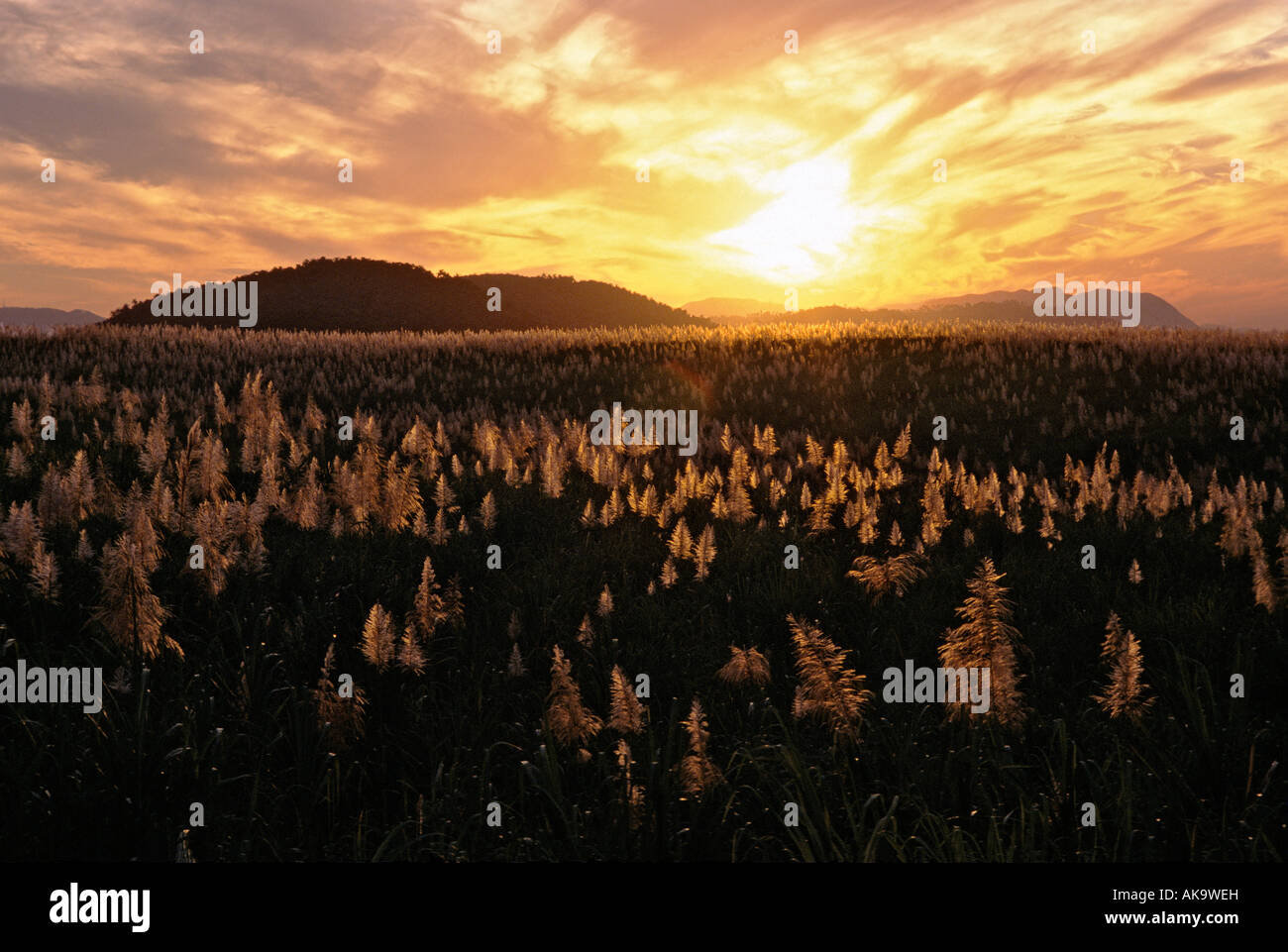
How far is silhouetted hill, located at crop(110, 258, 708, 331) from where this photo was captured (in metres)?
64.2

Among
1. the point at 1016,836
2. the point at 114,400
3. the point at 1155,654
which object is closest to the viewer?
the point at 1016,836

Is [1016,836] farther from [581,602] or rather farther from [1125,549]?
[1125,549]

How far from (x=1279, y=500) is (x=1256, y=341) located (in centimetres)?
1428

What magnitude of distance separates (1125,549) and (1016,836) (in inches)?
165

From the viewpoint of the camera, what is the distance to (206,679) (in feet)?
13.2

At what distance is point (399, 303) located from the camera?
69.6 meters

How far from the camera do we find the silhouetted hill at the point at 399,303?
6419 centimetres

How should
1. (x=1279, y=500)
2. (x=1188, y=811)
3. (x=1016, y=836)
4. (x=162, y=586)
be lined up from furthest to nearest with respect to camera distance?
(x=1279, y=500), (x=162, y=586), (x=1188, y=811), (x=1016, y=836)

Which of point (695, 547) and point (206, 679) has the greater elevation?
point (695, 547)

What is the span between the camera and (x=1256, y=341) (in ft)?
60.0

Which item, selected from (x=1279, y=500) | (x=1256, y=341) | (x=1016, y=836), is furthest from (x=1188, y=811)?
(x=1256, y=341)

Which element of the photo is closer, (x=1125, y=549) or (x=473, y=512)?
(x=1125, y=549)

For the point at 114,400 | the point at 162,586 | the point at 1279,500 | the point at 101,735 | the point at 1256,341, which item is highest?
the point at 1256,341

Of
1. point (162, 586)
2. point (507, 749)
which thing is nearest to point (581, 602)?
point (507, 749)
